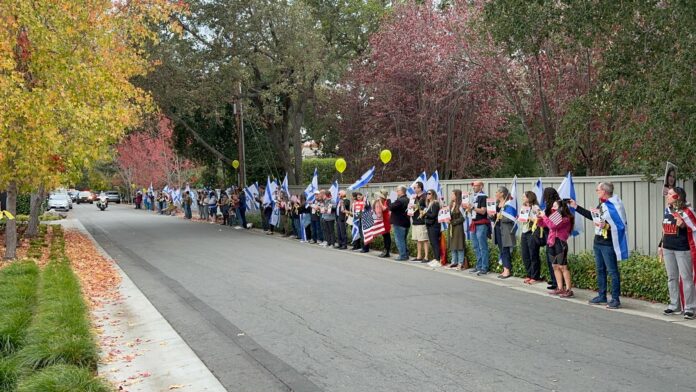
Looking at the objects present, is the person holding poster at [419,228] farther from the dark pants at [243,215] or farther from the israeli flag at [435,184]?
the dark pants at [243,215]

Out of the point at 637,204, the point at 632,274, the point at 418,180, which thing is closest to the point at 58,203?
the point at 418,180

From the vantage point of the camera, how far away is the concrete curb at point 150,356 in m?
5.85

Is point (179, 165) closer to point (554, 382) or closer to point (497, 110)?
point (497, 110)

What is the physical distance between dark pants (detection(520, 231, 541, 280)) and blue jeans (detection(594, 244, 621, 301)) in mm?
1746

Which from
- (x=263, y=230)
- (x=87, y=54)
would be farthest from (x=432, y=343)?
Answer: (x=263, y=230)

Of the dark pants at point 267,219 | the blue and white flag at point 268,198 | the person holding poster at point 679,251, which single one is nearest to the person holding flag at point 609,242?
the person holding poster at point 679,251

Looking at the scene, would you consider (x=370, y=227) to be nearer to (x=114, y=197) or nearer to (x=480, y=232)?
(x=480, y=232)

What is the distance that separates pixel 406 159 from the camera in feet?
82.6

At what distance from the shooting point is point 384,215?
16078mm

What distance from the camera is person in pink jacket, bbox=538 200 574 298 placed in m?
9.76

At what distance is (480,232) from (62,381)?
28.4 feet

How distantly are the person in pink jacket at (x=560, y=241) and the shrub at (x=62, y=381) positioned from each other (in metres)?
6.88

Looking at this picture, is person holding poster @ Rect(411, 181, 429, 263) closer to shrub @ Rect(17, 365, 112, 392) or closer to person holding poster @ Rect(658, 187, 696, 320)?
person holding poster @ Rect(658, 187, 696, 320)

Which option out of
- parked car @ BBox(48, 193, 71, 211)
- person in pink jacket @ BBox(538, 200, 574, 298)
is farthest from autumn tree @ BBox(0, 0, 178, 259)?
parked car @ BBox(48, 193, 71, 211)
